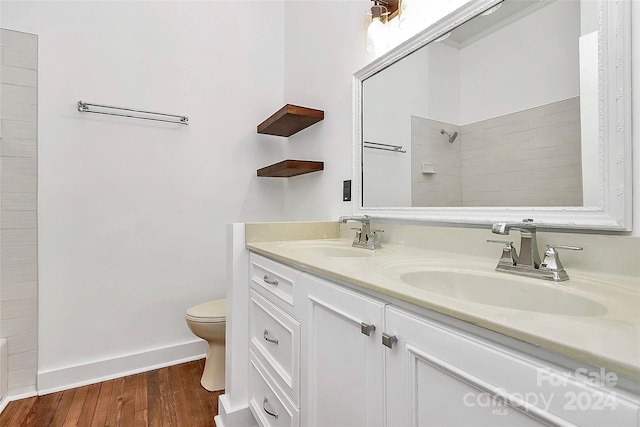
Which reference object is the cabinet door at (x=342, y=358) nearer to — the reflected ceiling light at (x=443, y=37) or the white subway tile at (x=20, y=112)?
the reflected ceiling light at (x=443, y=37)

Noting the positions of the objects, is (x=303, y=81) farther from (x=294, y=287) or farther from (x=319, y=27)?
(x=294, y=287)

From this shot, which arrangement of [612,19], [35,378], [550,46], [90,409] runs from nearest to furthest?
1. [612,19]
2. [550,46]
3. [90,409]
4. [35,378]

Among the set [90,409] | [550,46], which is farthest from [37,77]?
[550,46]

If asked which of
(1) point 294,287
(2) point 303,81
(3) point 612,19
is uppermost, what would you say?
(2) point 303,81

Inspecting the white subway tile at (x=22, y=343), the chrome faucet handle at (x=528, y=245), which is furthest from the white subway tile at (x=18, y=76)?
the chrome faucet handle at (x=528, y=245)

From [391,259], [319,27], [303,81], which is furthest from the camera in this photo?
[303,81]

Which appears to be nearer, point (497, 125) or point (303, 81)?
point (497, 125)

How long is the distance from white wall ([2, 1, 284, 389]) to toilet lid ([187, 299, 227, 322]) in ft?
0.95

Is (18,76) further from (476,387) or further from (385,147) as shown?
(476,387)

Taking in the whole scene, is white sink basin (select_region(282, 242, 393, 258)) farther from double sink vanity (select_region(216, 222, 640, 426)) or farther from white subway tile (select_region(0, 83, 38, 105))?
white subway tile (select_region(0, 83, 38, 105))

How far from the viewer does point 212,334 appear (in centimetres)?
173

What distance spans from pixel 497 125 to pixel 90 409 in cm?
217

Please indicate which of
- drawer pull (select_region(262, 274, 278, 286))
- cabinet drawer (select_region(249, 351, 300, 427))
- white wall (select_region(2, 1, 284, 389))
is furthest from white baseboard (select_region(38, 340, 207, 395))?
drawer pull (select_region(262, 274, 278, 286))

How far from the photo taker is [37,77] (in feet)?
5.65
